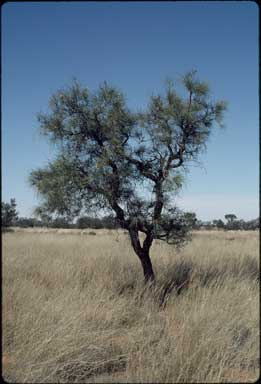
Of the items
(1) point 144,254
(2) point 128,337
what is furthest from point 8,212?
(1) point 144,254

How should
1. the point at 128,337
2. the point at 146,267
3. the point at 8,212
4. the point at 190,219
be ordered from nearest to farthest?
the point at 128,337, the point at 8,212, the point at 146,267, the point at 190,219

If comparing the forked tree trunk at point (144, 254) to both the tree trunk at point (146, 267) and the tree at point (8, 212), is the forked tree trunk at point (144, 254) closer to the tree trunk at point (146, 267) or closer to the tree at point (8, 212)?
the tree trunk at point (146, 267)

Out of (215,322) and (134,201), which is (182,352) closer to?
(215,322)

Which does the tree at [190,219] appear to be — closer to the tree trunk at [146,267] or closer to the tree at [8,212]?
the tree trunk at [146,267]

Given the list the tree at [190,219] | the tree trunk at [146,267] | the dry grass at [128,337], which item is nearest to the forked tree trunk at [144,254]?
the tree trunk at [146,267]

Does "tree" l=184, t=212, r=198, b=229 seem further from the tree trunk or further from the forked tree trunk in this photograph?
the tree trunk

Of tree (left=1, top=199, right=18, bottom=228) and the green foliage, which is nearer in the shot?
tree (left=1, top=199, right=18, bottom=228)

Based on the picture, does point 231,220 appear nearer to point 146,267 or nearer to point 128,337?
point 146,267

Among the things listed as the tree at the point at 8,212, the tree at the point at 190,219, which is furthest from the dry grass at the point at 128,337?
the tree at the point at 190,219

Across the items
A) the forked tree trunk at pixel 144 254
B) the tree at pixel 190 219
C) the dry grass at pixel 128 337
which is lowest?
the dry grass at pixel 128 337

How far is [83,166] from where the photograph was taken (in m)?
9.55

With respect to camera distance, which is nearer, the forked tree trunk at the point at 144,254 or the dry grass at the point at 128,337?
the dry grass at the point at 128,337

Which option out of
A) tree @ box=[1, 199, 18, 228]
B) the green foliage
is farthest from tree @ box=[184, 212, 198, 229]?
tree @ box=[1, 199, 18, 228]

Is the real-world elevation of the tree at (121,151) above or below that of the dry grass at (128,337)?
above
